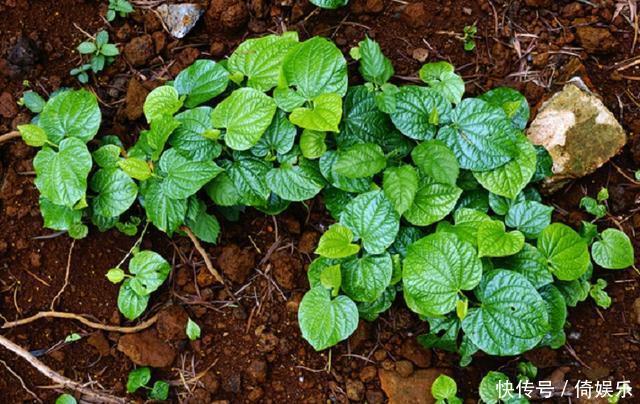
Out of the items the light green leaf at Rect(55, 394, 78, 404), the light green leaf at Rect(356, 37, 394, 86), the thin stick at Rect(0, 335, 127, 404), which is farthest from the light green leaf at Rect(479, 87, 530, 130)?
the light green leaf at Rect(55, 394, 78, 404)

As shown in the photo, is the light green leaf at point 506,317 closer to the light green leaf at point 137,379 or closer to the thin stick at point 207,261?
the thin stick at point 207,261

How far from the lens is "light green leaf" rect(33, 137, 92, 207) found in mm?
2412

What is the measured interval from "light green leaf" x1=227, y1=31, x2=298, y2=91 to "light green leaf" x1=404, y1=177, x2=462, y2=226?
64cm

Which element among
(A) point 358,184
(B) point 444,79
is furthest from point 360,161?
(B) point 444,79

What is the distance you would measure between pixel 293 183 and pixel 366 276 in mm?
405

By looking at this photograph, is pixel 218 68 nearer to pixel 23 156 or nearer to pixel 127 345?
pixel 23 156

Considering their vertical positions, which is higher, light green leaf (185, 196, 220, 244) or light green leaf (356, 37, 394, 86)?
light green leaf (356, 37, 394, 86)

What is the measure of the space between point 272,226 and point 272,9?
0.86 m

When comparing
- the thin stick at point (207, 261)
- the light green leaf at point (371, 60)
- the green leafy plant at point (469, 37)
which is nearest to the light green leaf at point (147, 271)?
the thin stick at point (207, 261)

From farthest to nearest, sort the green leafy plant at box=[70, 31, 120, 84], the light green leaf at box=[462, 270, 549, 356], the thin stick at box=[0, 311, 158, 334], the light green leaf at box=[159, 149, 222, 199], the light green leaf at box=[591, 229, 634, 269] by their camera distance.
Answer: the green leafy plant at box=[70, 31, 120, 84], the thin stick at box=[0, 311, 158, 334], the light green leaf at box=[591, 229, 634, 269], the light green leaf at box=[159, 149, 222, 199], the light green leaf at box=[462, 270, 549, 356]

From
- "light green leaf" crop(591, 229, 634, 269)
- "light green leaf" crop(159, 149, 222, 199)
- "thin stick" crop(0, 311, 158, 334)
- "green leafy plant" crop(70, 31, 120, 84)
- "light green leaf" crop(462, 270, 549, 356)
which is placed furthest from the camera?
"green leafy plant" crop(70, 31, 120, 84)

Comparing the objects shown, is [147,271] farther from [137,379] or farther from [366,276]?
[366,276]

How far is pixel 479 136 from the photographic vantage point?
2.40 meters

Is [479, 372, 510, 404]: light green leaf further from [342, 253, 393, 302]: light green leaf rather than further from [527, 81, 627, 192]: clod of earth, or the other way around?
[527, 81, 627, 192]: clod of earth
